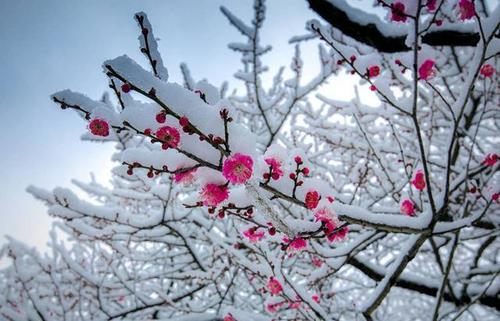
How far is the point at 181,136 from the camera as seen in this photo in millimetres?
1264

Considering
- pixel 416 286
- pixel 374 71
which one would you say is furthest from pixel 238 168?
pixel 416 286

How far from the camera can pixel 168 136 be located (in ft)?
3.96

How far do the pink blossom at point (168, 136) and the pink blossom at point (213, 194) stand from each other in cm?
22

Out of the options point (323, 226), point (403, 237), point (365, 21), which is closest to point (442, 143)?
point (403, 237)

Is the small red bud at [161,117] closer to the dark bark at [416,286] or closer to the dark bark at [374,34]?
the dark bark at [374,34]

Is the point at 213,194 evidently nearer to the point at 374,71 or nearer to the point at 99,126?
the point at 99,126

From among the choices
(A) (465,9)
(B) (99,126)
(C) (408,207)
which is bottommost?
(B) (99,126)

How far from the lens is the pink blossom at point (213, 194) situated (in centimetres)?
133

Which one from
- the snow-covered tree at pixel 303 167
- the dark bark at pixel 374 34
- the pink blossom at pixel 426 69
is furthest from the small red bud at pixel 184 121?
the dark bark at pixel 374 34

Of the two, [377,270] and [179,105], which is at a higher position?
[377,270]

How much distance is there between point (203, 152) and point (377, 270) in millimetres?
3338

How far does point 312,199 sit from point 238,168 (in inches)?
16.5

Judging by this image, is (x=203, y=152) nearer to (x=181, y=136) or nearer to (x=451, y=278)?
(x=181, y=136)

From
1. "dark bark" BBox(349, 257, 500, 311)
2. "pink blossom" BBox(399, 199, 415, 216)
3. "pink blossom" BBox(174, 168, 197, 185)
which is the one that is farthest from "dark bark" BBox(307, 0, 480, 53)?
"dark bark" BBox(349, 257, 500, 311)
